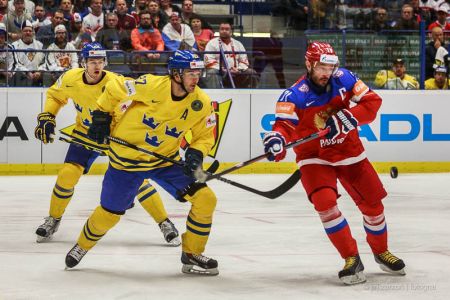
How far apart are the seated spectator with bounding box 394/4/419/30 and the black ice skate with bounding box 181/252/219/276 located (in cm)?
832

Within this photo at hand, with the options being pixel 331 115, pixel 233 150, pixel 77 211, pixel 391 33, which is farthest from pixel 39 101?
pixel 331 115

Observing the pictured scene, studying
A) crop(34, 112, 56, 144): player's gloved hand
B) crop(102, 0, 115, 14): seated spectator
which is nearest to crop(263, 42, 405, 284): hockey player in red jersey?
crop(34, 112, 56, 144): player's gloved hand

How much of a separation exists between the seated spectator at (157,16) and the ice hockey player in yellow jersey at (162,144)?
738 centimetres

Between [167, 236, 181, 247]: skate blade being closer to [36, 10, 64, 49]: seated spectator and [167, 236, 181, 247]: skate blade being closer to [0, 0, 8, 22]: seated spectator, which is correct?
[36, 10, 64, 49]: seated spectator

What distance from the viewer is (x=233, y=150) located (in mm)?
13156

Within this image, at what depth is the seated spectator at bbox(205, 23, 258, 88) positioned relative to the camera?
1333 cm

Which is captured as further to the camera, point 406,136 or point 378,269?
point 406,136

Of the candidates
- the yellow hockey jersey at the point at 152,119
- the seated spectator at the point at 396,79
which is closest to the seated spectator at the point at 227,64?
the seated spectator at the point at 396,79

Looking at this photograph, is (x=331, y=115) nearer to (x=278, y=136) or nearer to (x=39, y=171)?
(x=278, y=136)

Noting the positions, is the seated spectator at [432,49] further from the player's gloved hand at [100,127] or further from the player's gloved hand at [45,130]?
the player's gloved hand at [100,127]

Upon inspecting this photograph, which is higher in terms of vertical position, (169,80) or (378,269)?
(169,80)

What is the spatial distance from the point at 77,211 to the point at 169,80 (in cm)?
363

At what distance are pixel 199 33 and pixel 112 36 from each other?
127 cm

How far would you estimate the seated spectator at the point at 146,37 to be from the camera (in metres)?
13.3
